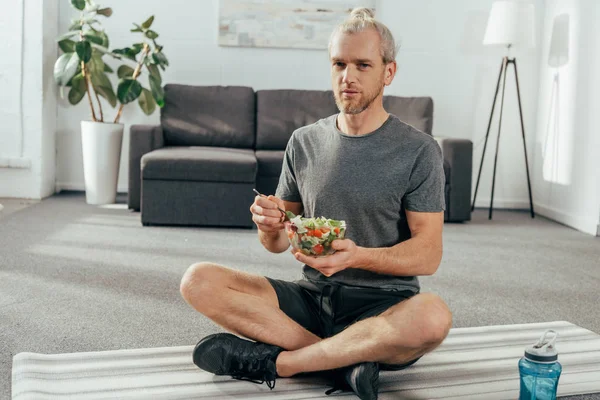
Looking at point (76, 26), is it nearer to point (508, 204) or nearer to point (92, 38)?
point (92, 38)

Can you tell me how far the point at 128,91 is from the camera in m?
5.43

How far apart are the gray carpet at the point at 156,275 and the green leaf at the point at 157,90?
81 cm

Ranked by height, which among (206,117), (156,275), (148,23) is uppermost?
(148,23)

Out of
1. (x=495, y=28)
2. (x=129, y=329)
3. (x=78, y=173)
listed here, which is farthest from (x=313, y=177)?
(x=78, y=173)

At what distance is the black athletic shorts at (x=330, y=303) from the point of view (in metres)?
2.08

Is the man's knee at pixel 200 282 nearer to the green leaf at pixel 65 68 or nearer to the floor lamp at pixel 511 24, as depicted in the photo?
the green leaf at pixel 65 68

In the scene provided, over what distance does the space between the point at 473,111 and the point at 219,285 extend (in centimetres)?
454

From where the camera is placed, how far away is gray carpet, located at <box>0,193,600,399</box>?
102 inches

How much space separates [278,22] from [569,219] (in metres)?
2.57

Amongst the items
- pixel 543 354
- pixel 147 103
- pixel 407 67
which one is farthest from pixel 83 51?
pixel 543 354

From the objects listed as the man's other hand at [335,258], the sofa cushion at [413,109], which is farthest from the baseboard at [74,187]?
the man's other hand at [335,258]

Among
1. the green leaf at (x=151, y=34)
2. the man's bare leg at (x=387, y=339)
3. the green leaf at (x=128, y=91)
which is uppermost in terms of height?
the green leaf at (x=151, y=34)

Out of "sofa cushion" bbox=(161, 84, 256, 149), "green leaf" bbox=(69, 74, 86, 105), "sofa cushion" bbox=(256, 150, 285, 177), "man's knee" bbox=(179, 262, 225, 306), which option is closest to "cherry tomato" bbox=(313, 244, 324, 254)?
"man's knee" bbox=(179, 262, 225, 306)

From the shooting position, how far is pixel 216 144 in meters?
5.57
